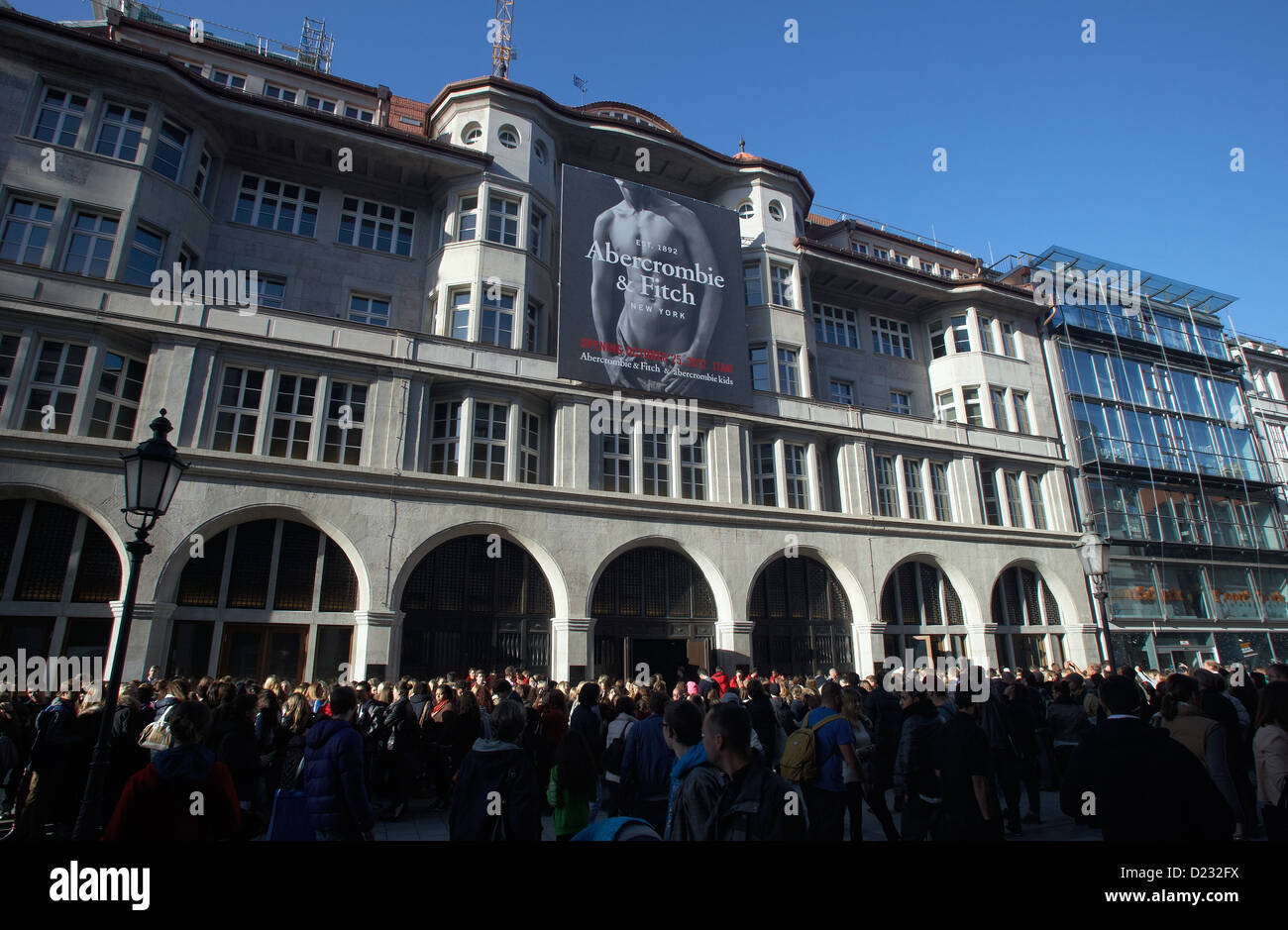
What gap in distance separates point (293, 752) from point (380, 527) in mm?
11896

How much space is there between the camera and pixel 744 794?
3.42 m

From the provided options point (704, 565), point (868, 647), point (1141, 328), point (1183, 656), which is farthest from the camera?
point (1141, 328)

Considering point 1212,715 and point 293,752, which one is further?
point 1212,715

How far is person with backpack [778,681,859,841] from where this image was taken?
5891mm

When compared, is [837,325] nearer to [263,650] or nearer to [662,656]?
[662,656]

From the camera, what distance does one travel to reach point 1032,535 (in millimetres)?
27172

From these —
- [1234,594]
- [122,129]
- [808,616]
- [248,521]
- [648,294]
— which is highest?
[122,129]

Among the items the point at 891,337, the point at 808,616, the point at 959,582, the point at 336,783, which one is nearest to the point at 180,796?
the point at 336,783

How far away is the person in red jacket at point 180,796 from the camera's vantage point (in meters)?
3.98

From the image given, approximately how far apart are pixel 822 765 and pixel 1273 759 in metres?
3.55

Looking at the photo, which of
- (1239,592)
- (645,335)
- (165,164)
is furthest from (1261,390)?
(165,164)

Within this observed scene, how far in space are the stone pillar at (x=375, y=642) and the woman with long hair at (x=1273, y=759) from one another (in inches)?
638

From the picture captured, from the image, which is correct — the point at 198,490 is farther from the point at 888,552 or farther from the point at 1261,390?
the point at 1261,390

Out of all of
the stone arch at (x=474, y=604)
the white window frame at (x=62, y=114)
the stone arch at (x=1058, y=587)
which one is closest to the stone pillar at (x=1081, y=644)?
the stone arch at (x=1058, y=587)
